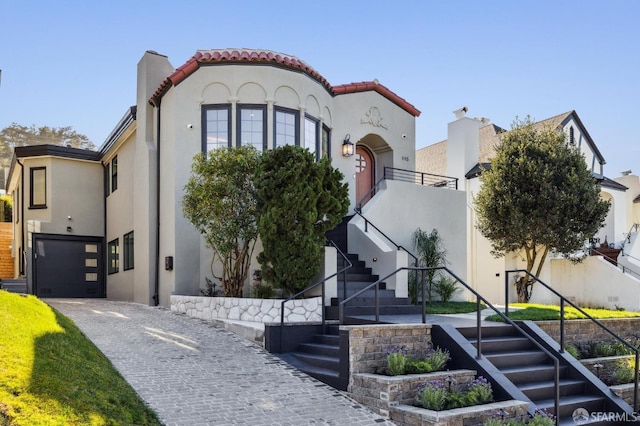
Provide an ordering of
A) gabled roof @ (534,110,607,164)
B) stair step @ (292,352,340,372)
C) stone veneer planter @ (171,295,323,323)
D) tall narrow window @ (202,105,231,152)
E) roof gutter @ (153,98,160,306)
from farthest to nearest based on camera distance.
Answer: gabled roof @ (534,110,607,164) → roof gutter @ (153,98,160,306) → tall narrow window @ (202,105,231,152) → stone veneer planter @ (171,295,323,323) → stair step @ (292,352,340,372)

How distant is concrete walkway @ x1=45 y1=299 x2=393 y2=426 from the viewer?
21.1ft

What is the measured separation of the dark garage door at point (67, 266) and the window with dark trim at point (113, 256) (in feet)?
2.50

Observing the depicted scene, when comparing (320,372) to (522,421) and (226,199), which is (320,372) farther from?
(226,199)

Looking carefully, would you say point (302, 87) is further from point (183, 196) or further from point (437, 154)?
point (437, 154)

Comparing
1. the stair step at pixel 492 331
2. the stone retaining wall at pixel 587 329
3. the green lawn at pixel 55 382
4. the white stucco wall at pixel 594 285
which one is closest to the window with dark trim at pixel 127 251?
the green lawn at pixel 55 382

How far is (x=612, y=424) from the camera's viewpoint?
24.3 feet

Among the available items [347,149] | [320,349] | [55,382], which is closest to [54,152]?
[347,149]

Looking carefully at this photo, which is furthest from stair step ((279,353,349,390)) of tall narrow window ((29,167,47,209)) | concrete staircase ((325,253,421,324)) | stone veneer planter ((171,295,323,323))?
tall narrow window ((29,167,47,209))


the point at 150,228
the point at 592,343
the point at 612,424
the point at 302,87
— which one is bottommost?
the point at 612,424

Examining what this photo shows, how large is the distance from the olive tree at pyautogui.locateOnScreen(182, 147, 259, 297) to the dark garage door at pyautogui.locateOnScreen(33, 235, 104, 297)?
10.2 meters

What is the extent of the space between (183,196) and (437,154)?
56.0 ft

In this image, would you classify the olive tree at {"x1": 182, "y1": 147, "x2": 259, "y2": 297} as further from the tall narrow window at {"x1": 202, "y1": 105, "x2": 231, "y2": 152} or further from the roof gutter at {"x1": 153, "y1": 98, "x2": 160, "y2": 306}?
the roof gutter at {"x1": 153, "y1": 98, "x2": 160, "y2": 306}

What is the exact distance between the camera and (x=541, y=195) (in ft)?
53.6

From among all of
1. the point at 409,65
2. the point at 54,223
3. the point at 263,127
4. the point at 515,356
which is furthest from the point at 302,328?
the point at 54,223
